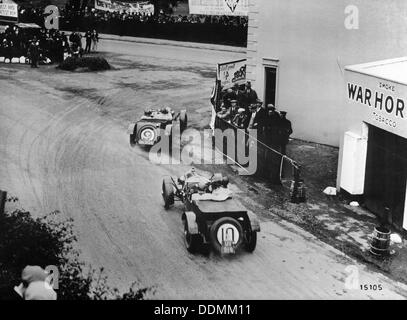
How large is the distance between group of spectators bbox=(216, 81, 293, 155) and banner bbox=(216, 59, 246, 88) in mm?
429

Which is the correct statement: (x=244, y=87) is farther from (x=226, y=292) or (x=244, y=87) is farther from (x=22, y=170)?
(x=226, y=292)

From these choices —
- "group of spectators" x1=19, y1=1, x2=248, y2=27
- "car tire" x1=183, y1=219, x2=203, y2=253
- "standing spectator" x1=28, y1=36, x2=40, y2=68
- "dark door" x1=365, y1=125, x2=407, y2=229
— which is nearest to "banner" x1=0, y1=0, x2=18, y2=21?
"standing spectator" x1=28, y1=36, x2=40, y2=68

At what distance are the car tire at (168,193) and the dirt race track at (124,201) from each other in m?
0.18

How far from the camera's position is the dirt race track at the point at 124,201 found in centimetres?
918

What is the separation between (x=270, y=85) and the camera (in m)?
18.8

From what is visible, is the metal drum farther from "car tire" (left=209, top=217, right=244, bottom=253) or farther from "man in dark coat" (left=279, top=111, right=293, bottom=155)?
"man in dark coat" (left=279, top=111, right=293, bottom=155)

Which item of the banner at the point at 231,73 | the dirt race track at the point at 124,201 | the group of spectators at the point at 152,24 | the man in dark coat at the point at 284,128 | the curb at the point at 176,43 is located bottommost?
the dirt race track at the point at 124,201

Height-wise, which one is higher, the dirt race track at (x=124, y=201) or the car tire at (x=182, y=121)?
the car tire at (x=182, y=121)

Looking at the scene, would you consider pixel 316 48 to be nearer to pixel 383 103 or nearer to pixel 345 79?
pixel 345 79

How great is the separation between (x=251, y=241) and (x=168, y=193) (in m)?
2.46

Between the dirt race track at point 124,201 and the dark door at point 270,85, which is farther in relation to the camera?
the dark door at point 270,85

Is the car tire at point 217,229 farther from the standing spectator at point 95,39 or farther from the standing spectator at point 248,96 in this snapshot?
the standing spectator at point 95,39

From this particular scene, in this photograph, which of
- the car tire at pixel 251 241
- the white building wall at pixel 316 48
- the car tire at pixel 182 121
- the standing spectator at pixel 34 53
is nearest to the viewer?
the car tire at pixel 251 241

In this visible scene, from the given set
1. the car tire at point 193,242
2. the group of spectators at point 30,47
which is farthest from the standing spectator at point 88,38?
the car tire at point 193,242
